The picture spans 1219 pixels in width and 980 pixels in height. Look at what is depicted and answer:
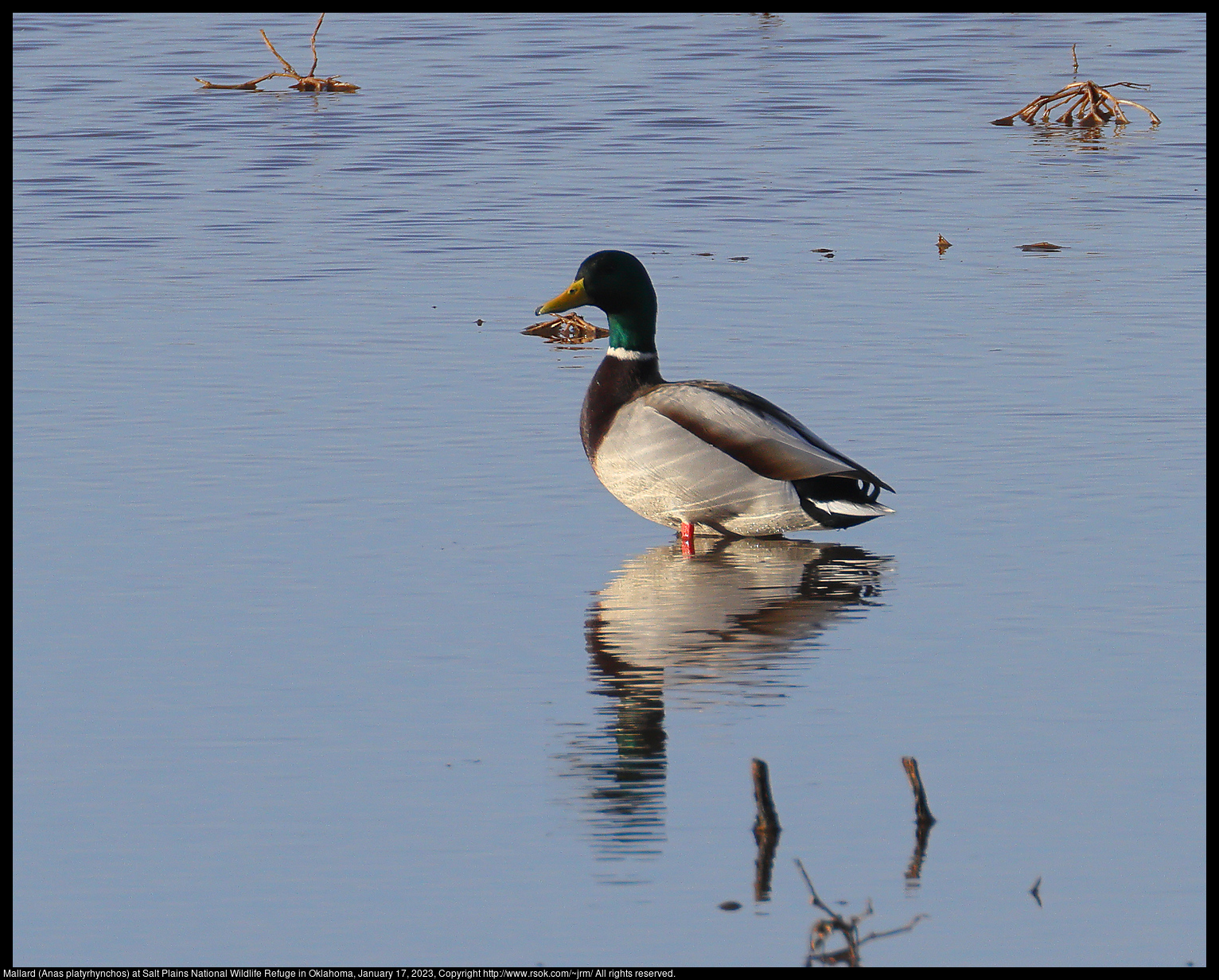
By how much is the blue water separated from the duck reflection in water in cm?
3

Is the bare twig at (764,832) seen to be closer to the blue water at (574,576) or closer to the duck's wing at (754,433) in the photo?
the blue water at (574,576)

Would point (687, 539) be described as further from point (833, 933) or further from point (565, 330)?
point (565, 330)

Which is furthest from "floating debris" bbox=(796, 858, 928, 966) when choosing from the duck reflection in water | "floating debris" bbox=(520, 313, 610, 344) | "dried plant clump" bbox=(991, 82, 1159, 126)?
"dried plant clump" bbox=(991, 82, 1159, 126)

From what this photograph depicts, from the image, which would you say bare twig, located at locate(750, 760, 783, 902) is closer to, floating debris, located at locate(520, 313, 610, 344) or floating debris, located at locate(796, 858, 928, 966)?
floating debris, located at locate(796, 858, 928, 966)

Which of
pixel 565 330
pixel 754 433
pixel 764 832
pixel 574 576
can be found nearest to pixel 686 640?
pixel 574 576

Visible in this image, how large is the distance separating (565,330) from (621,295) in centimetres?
377

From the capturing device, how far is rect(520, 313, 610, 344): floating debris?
13.1m

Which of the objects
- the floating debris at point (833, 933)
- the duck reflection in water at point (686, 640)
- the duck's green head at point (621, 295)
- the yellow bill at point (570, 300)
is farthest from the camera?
the yellow bill at point (570, 300)

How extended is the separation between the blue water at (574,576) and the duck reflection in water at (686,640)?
0.03 meters

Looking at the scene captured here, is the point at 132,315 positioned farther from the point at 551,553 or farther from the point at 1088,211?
the point at 1088,211

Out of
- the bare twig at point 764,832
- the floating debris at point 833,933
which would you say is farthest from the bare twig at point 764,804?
the floating debris at point 833,933

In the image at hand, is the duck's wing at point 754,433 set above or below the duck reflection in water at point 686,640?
above

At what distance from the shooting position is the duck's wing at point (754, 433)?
8.57 m

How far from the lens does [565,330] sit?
13273 mm
